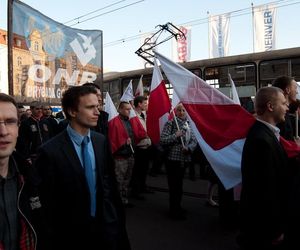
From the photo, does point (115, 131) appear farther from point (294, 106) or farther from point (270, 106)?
point (270, 106)

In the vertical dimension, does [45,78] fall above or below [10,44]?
below

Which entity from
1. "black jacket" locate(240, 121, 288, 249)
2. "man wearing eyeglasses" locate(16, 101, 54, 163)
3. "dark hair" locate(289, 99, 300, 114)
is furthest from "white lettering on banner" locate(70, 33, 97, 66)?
"black jacket" locate(240, 121, 288, 249)

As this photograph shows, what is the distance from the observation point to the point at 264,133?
2.94m

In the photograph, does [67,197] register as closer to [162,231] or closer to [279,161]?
[279,161]

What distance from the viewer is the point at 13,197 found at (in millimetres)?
1752

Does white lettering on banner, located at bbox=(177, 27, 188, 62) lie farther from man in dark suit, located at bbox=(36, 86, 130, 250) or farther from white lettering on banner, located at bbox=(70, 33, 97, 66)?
man in dark suit, located at bbox=(36, 86, 130, 250)

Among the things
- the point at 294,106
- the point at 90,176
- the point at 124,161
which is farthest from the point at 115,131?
the point at 90,176

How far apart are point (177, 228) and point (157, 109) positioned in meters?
1.76

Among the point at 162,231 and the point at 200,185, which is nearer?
the point at 162,231

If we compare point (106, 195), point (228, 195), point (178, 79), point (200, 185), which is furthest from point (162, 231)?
point (200, 185)

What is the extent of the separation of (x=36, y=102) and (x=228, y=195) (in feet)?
10.4

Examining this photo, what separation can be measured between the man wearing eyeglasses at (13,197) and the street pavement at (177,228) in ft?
9.86

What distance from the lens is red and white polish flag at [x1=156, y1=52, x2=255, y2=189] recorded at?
4.20m

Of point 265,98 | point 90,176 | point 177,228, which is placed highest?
point 265,98
